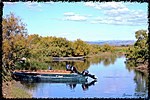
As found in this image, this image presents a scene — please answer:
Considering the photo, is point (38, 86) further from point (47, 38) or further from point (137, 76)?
point (137, 76)

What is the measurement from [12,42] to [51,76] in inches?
36.7

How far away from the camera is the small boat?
5777 millimetres

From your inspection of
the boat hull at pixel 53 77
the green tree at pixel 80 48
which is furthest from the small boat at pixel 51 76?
the green tree at pixel 80 48

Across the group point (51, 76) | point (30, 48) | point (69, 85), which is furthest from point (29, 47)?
point (69, 85)

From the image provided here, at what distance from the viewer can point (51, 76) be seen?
5.97 metres

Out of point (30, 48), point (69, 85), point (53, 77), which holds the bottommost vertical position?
point (69, 85)

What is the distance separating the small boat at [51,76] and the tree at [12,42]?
25 cm

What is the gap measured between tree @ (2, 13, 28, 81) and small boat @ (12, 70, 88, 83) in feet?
0.82

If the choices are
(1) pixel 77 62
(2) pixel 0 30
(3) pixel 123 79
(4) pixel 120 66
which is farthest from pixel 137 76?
(2) pixel 0 30

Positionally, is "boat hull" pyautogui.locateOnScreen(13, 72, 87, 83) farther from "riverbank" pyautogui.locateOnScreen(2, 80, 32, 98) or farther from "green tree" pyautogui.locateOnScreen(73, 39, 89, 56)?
"green tree" pyautogui.locateOnScreen(73, 39, 89, 56)

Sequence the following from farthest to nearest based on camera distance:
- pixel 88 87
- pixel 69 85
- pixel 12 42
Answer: pixel 69 85
pixel 88 87
pixel 12 42

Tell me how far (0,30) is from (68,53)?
1.75 m

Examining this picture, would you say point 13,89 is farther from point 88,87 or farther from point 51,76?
point 88,87

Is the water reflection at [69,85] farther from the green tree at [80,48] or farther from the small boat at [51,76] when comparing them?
the green tree at [80,48]
